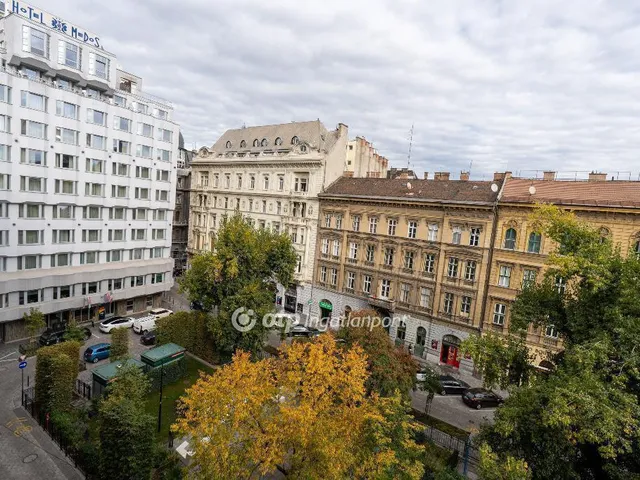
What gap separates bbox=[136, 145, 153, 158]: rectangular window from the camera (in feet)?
152

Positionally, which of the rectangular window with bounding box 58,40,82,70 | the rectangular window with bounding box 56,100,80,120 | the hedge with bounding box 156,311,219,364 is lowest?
the hedge with bounding box 156,311,219,364

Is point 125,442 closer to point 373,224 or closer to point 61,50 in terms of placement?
point 373,224

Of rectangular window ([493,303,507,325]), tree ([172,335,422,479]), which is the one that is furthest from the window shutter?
rectangular window ([493,303,507,325])

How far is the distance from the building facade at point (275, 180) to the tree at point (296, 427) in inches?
1140

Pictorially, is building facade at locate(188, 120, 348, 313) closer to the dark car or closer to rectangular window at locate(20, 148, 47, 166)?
rectangular window at locate(20, 148, 47, 166)

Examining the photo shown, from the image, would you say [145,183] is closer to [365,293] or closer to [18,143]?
[18,143]

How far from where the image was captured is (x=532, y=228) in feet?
105

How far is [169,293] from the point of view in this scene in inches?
2295

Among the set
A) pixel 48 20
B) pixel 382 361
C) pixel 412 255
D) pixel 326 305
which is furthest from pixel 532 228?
pixel 48 20

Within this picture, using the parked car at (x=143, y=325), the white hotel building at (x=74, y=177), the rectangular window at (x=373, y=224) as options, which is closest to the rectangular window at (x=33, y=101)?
the white hotel building at (x=74, y=177)

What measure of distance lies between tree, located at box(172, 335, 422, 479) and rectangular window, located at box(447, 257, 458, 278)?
76.8 feet

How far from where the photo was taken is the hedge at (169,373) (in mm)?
29577

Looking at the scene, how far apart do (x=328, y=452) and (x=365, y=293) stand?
103 feet

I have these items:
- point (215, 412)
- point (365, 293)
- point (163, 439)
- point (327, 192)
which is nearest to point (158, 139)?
point (327, 192)
